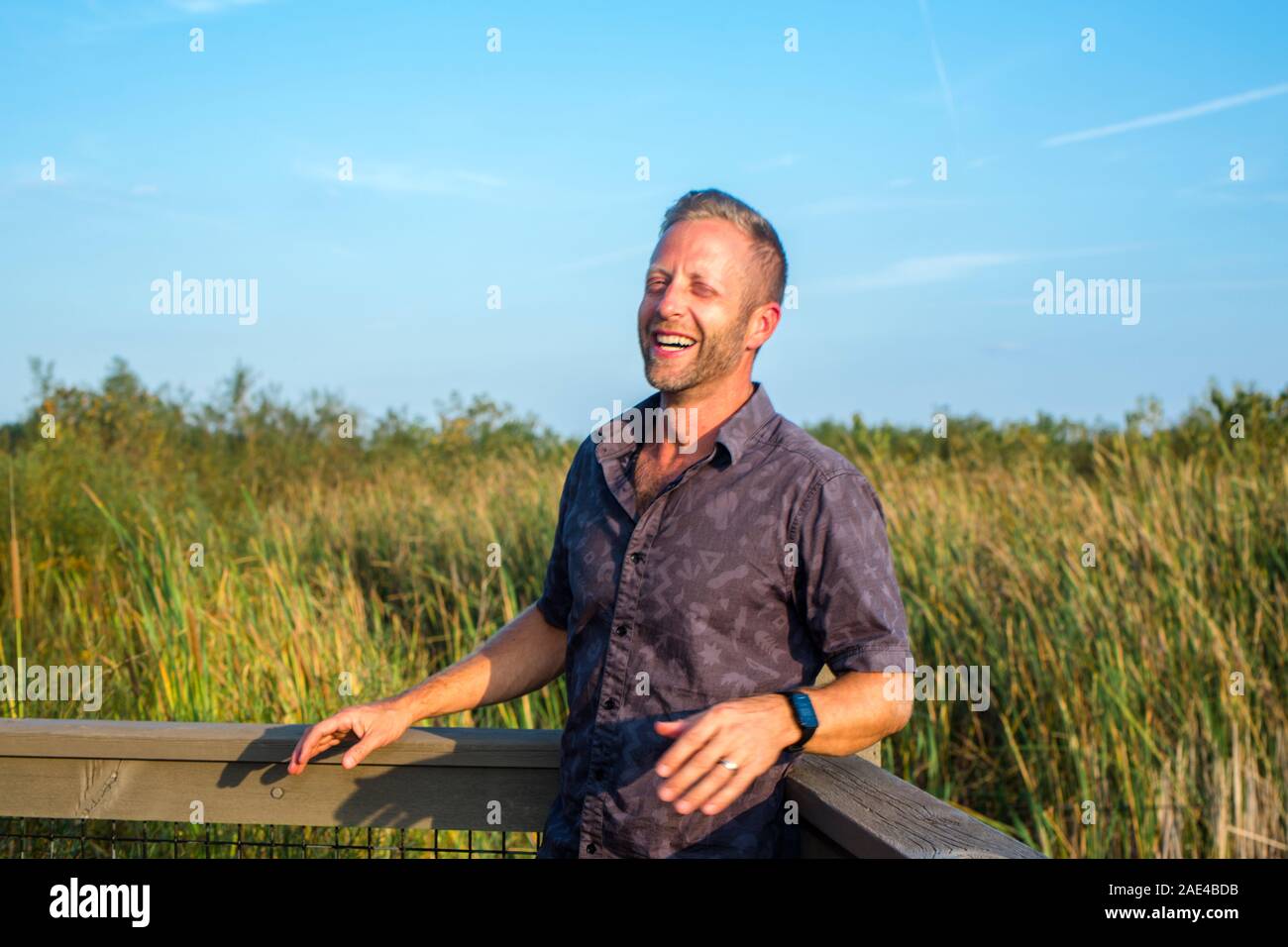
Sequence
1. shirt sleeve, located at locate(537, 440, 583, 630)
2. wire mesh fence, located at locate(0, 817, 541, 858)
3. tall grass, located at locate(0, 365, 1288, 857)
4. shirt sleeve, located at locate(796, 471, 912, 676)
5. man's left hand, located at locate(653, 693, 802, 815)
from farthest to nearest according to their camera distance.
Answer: tall grass, located at locate(0, 365, 1288, 857), wire mesh fence, located at locate(0, 817, 541, 858), shirt sleeve, located at locate(537, 440, 583, 630), shirt sleeve, located at locate(796, 471, 912, 676), man's left hand, located at locate(653, 693, 802, 815)

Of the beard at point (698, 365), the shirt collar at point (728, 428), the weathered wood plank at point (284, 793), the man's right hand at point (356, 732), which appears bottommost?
the weathered wood plank at point (284, 793)

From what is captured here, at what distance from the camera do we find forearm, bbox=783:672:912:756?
1.88 m

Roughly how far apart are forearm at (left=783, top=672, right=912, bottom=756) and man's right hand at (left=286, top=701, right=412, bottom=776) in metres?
0.76

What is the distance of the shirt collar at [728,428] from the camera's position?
2.19 meters

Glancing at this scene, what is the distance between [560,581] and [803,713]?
807 millimetres

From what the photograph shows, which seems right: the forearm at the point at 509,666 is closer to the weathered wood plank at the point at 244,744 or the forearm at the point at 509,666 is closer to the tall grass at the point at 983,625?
the weathered wood plank at the point at 244,744

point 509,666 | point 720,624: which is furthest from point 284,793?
point 720,624

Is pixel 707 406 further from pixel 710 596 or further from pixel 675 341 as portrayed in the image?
pixel 710 596

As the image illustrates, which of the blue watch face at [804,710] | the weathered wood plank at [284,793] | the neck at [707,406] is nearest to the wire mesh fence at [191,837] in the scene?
the weathered wood plank at [284,793]

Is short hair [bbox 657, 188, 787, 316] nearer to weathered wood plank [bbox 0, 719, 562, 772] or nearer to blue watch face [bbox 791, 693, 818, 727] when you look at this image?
blue watch face [bbox 791, 693, 818, 727]

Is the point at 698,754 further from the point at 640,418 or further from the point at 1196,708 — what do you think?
the point at 1196,708

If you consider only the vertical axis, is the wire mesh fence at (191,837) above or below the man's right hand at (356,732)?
below

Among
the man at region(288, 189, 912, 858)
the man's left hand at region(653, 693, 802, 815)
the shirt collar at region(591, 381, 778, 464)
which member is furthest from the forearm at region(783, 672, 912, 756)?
the shirt collar at region(591, 381, 778, 464)
